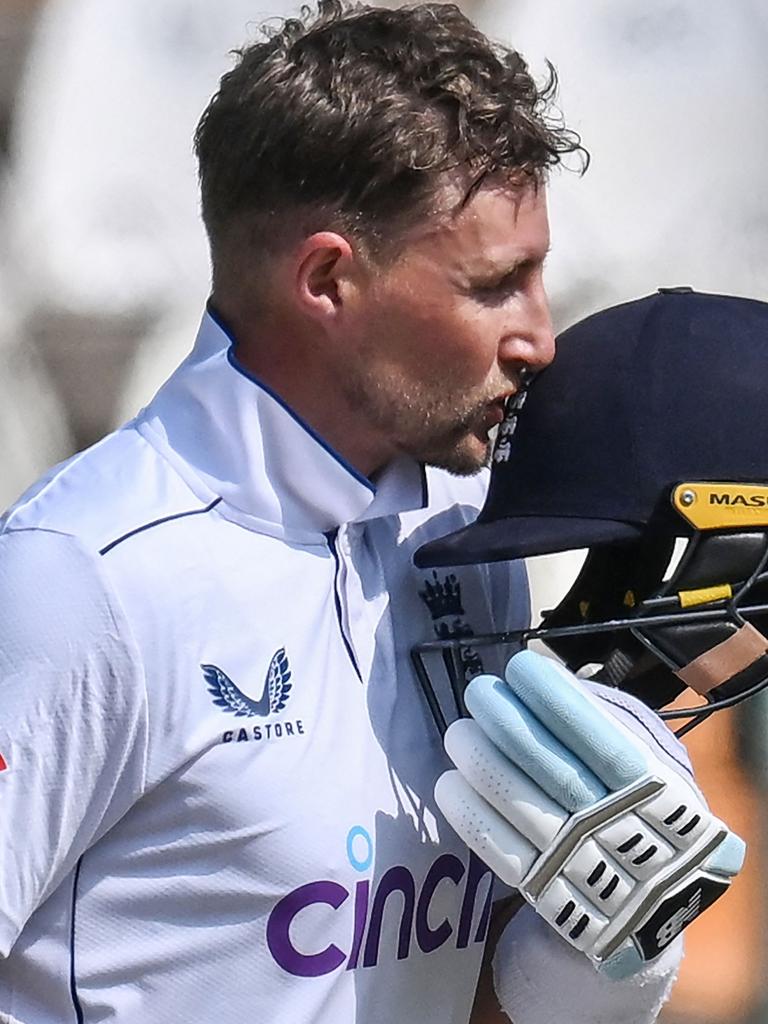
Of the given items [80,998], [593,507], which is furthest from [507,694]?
[80,998]

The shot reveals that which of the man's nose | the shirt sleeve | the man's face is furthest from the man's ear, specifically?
the shirt sleeve

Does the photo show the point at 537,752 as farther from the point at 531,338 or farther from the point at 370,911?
the point at 531,338

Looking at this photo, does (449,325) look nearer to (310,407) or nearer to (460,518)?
(310,407)

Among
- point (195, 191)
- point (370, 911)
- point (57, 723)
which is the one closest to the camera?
point (57, 723)

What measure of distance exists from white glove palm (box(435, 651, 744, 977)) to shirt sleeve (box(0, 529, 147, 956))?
0.89ft

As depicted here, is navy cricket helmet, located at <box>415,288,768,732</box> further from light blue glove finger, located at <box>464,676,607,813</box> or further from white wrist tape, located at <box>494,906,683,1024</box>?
white wrist tape, located at <box>494,906,683,1024</box>

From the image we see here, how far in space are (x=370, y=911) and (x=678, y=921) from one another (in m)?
0.25

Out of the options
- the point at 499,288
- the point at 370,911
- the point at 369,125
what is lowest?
the point at 370,911

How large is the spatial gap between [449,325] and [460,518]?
266mm

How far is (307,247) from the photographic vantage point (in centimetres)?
138

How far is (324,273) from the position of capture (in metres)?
1.38

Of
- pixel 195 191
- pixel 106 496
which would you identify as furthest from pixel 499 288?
pixel 195 191

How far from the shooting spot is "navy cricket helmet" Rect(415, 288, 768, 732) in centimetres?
137

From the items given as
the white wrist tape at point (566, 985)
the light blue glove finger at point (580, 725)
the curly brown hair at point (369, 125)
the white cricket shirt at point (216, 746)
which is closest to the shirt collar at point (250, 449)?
the white cricket shirt at point (216, 746)
